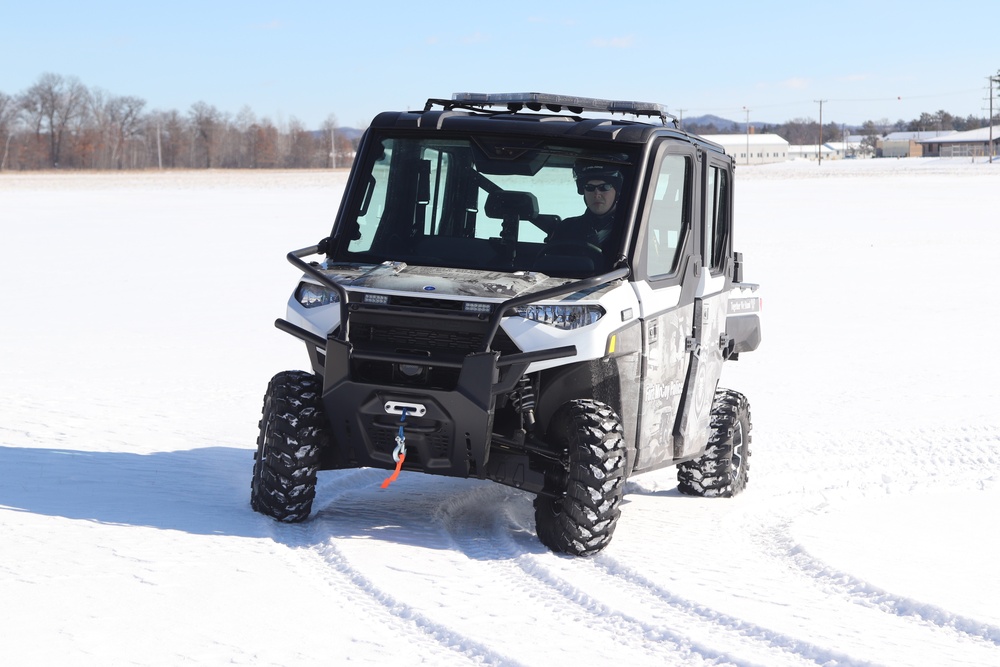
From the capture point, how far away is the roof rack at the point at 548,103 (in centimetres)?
697

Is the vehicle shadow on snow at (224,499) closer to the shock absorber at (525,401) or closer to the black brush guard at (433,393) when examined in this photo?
the black brush guard at (433,393)

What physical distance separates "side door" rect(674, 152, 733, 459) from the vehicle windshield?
0.81 m

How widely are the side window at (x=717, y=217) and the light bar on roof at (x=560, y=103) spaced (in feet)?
1.60

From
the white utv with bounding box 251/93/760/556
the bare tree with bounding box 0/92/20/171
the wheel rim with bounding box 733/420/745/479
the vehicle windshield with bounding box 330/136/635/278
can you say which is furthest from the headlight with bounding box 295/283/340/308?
Answer: the bare tree with bounding box 0/92/20/171

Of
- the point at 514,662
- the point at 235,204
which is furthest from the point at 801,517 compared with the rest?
the point at 235,204

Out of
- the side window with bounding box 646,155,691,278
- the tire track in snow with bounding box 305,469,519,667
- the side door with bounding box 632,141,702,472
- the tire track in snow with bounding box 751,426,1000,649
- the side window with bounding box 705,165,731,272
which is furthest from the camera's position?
the side window with bounding box 705,165,731,272

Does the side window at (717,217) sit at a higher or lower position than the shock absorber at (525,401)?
higher

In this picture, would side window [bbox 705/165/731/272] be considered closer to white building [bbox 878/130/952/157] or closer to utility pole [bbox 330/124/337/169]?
utility pole [bbox 330/124/337/169]

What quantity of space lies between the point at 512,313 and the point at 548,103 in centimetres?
162

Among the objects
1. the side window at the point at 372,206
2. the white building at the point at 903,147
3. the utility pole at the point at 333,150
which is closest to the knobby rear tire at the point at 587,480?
the side window at the point at 372,206

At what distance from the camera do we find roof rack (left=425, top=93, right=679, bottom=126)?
22.9 ft

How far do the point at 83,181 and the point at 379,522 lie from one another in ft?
199

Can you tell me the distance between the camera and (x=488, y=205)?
6.62 m

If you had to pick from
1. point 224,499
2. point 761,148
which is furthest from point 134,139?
point 224,499
